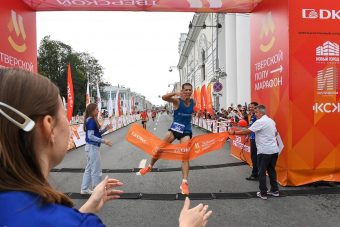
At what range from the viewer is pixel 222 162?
13250 mm

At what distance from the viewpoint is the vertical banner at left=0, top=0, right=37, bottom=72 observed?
26.4 feet

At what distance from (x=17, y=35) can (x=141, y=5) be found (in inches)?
125

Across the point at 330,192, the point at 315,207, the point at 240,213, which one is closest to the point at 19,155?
the point at 240,213

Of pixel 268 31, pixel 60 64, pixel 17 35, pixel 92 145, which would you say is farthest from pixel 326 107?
pixel 60 64

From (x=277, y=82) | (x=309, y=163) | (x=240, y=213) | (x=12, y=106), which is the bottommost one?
(x=240, y=213)

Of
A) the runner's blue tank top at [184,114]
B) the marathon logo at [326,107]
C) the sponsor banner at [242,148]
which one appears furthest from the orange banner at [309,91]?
the sponsor banner at [242,148]

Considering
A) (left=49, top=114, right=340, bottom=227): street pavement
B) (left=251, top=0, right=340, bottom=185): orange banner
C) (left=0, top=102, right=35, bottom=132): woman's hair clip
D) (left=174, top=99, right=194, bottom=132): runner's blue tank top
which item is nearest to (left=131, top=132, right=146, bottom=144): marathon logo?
(left=174, top=99, right=194, bottom=132): runner's blue tank top

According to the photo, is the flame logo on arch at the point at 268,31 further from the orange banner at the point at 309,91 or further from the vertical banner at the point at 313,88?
the vertical banner at the point at 313,88

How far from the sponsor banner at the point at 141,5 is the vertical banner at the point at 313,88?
1885mm

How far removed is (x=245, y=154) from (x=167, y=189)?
487cm

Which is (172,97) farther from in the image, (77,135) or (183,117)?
(77,135)

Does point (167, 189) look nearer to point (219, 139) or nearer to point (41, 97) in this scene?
point (219, 139)

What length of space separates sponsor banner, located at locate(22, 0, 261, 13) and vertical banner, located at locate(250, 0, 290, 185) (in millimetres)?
867

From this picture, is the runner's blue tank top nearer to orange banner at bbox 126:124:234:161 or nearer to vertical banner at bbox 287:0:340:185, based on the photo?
orange banner at bbox 126:124:234:161
